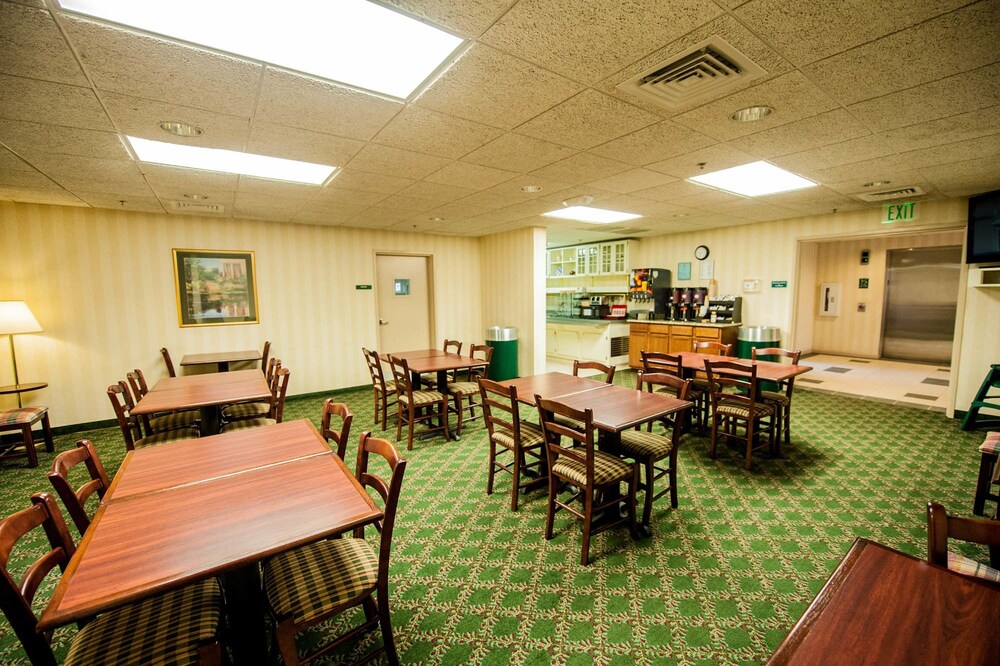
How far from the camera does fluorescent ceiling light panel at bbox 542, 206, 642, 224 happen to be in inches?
217

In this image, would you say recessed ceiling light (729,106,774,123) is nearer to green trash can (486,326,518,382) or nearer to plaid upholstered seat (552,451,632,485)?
plaid upholstered seat (552,451,632,485)

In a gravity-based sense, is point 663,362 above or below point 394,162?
below

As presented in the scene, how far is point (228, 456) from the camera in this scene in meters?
2.09

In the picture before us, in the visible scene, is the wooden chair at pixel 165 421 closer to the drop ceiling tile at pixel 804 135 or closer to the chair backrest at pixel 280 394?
the chair backrest at pixel 280 394

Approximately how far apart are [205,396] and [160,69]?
7.69ft

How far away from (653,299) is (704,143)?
16.2ft

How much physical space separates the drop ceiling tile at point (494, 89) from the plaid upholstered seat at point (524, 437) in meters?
2.08

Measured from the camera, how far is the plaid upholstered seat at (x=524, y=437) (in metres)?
2.92

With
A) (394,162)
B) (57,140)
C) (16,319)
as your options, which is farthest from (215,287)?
(394,162)

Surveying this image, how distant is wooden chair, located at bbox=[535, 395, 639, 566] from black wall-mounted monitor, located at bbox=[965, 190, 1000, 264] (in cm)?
490

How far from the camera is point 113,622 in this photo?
139 centimetres

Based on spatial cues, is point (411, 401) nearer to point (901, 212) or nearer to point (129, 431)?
point (129, 431)

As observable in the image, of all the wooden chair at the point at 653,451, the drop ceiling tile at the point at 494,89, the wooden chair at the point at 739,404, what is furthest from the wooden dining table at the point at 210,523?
the wooden chair at the point at 739,404

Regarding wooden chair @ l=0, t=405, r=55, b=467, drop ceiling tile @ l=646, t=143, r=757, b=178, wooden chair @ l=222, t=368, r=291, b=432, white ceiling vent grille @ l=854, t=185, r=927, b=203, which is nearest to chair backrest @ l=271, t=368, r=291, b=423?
wooden chair @ l=222, t=368, r=291, b=432
